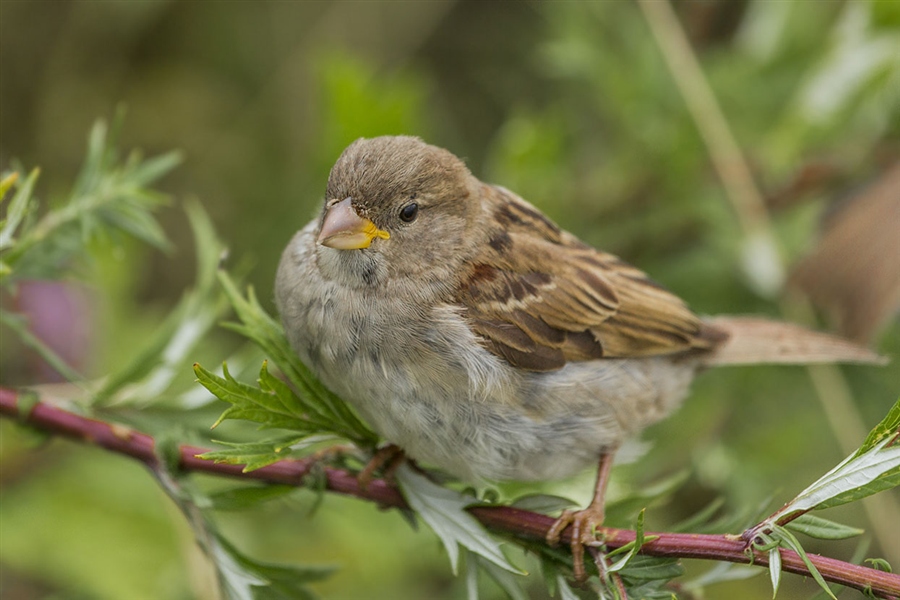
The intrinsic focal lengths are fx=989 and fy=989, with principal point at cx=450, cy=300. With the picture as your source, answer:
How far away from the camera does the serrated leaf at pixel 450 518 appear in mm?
1498

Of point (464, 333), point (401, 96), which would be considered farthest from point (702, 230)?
point (464, 333)

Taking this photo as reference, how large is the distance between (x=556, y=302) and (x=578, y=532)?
0.54 metres

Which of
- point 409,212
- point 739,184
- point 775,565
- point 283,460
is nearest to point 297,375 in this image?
point 283,460

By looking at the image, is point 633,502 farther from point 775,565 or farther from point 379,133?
point 379,133

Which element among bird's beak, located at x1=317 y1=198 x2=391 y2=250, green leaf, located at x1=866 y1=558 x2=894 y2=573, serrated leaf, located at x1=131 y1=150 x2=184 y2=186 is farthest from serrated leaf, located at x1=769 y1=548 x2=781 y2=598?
serrated leaf, located at x1=131 y1=150 x2=184 y2=186

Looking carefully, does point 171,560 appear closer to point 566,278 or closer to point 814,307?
point 566,278

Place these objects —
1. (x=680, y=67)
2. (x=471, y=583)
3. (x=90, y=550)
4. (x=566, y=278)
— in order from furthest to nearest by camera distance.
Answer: (x=680, y=67), (x=90, y=550), (x=566, y=278), (x=471, y=583)

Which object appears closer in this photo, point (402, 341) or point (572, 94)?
point (402, 341)

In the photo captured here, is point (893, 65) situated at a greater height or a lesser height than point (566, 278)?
greater

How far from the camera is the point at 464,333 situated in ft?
5.88

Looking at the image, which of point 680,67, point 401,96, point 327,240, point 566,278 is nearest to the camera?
point 327,240

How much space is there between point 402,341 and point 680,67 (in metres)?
1.77

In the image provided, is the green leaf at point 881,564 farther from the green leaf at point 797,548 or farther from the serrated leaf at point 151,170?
the serrated leaf at point 151,170

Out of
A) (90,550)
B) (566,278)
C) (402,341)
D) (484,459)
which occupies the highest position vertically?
(566,278)
